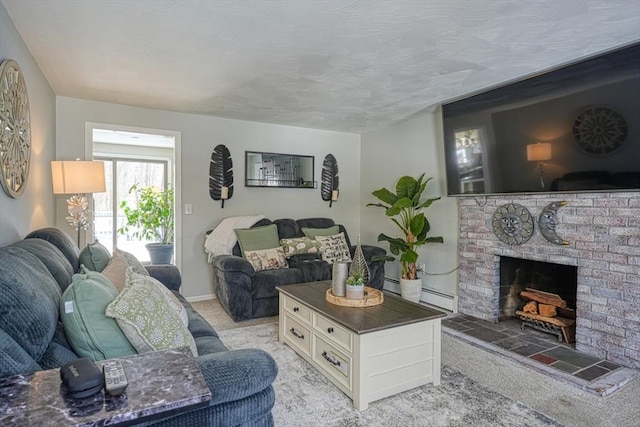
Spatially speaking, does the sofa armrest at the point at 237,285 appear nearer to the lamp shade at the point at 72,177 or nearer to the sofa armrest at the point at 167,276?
the sofa armrest at the point at 167,276

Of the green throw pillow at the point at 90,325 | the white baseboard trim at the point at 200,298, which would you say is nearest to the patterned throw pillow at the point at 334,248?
the white baseboard trim at the point at 200,298

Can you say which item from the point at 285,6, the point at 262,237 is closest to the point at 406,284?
the point at 262,237

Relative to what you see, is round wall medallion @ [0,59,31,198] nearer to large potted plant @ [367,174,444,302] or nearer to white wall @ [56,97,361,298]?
white wall @ [56,97,361,298]

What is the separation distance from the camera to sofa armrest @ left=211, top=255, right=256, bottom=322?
3613 mm

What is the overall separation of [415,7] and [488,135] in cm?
184

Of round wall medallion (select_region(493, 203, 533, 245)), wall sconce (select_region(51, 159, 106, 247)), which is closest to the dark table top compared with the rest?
round wall medallion (select_region(493, 203, 533, 245))

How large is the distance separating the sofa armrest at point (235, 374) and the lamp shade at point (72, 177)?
8.36 ft

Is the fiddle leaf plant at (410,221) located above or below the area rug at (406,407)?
above

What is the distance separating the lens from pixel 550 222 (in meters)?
3.12

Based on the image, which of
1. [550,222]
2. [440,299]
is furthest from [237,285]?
[550,222]

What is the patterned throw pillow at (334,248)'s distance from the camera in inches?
176

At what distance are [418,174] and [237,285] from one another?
8.31ft

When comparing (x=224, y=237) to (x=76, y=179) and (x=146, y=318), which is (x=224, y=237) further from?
(x=146, y=318)

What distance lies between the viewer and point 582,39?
244 centimetres
